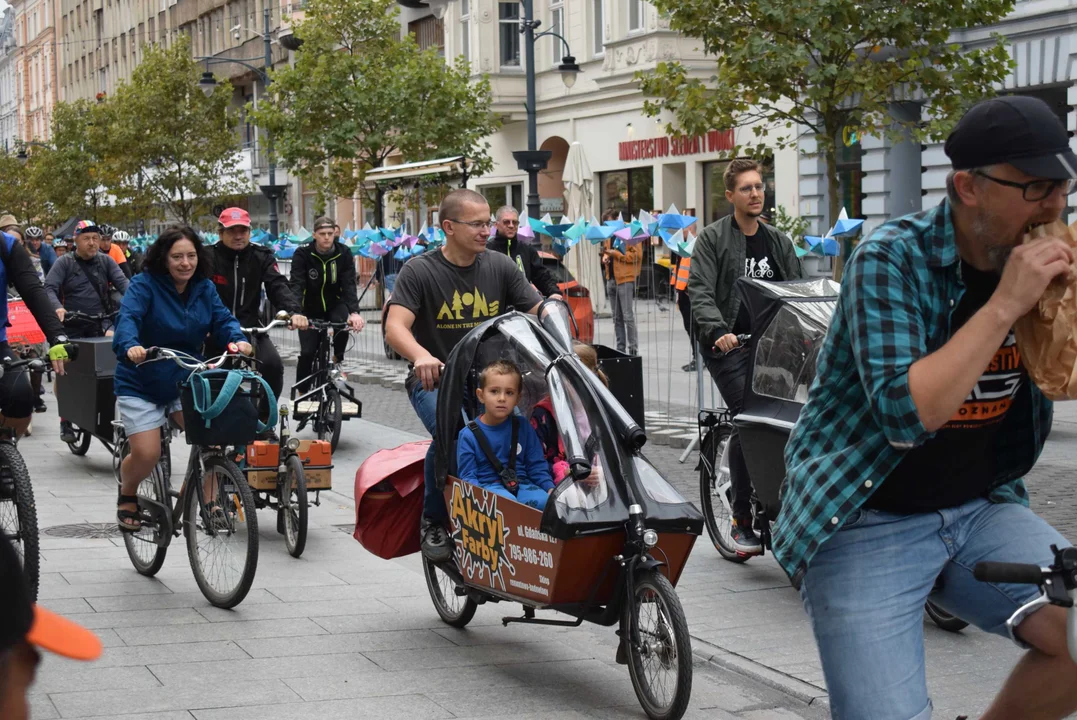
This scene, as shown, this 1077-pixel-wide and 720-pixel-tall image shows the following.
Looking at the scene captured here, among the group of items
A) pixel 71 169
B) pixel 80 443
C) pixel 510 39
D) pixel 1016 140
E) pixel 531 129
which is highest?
pixel 510 39

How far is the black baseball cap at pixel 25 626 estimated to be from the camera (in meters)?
1.40

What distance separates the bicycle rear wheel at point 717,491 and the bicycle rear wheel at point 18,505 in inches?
126

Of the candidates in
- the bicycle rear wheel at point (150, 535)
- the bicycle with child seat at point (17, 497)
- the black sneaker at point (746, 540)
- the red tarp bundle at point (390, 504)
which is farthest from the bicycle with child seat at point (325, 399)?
the red tarp bundle at point (390, 504)

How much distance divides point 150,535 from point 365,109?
27.8m

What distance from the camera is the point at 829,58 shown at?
1536 cm

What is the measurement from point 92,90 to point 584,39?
65.8 metres

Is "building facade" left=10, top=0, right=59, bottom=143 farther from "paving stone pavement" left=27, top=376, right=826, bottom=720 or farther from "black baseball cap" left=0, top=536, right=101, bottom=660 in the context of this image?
"black baseball cap" left=0, top=536, right=101, bottom=660

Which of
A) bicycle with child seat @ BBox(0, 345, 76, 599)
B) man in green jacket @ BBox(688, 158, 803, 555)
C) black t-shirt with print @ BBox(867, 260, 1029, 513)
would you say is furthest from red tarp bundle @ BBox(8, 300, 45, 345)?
black t-shirt with print @ BBox(867, 260, 1029, 513)

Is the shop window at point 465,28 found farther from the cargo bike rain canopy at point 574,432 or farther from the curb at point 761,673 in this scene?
the curb at point 761,673

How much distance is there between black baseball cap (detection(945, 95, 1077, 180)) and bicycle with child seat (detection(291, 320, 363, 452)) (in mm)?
9849

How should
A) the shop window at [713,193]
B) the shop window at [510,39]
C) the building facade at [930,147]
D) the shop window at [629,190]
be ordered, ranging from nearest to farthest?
the building facade at [930,147], the shop window at [713,193], the shop window at [629,190], the shop window at [510,39]

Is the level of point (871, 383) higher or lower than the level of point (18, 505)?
higher

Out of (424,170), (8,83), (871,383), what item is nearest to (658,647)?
(871,383)

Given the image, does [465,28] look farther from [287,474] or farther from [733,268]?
[733,268]
